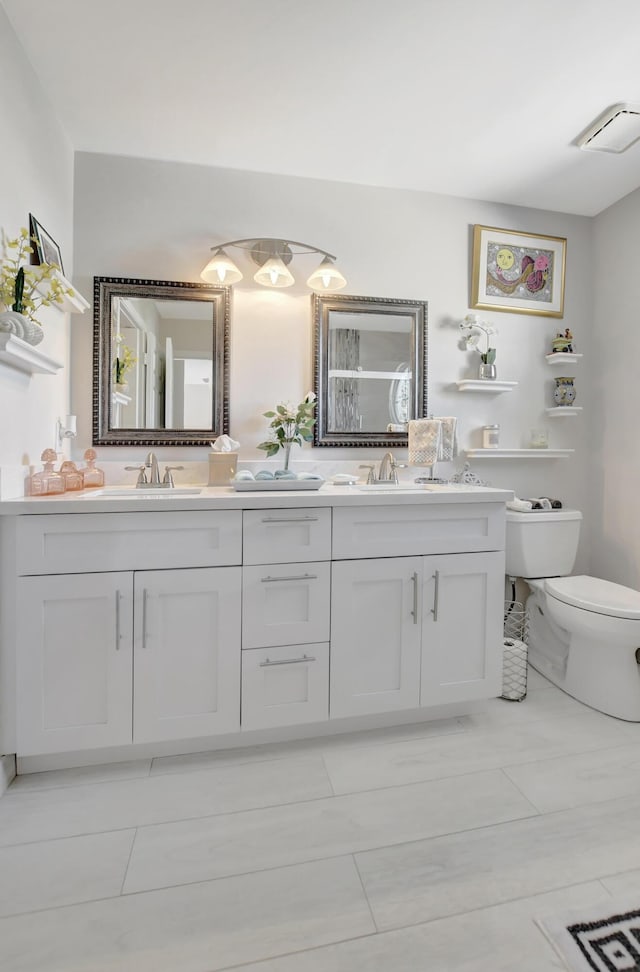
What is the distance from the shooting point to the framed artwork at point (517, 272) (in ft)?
7.81

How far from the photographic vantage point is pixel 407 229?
2312 millimetres

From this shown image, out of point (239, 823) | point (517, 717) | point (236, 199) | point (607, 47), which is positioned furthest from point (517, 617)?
point (236, 199)

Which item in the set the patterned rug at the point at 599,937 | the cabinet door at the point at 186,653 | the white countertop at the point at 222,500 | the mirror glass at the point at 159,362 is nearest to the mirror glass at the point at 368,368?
the mirror glass at the point at 159,362

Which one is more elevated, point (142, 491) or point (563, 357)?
point (563, 357)

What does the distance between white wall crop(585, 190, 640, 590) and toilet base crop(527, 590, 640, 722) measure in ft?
1.75

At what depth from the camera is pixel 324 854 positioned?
122 centimetres

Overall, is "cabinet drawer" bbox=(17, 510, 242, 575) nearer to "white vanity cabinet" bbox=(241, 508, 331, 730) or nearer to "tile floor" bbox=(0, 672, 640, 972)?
"white vanity cabinet" bbox=(241, 508, 331, 730)

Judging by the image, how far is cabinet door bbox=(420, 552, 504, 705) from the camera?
173cm

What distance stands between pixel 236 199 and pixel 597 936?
2718 mm

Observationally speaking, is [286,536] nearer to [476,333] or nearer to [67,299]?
[67,299]

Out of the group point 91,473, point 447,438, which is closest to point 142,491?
point 91,473

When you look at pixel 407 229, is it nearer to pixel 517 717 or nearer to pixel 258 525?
pixel 258 525

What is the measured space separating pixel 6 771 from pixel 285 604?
981 millimetres

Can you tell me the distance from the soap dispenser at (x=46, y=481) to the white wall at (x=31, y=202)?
64 millimetres
